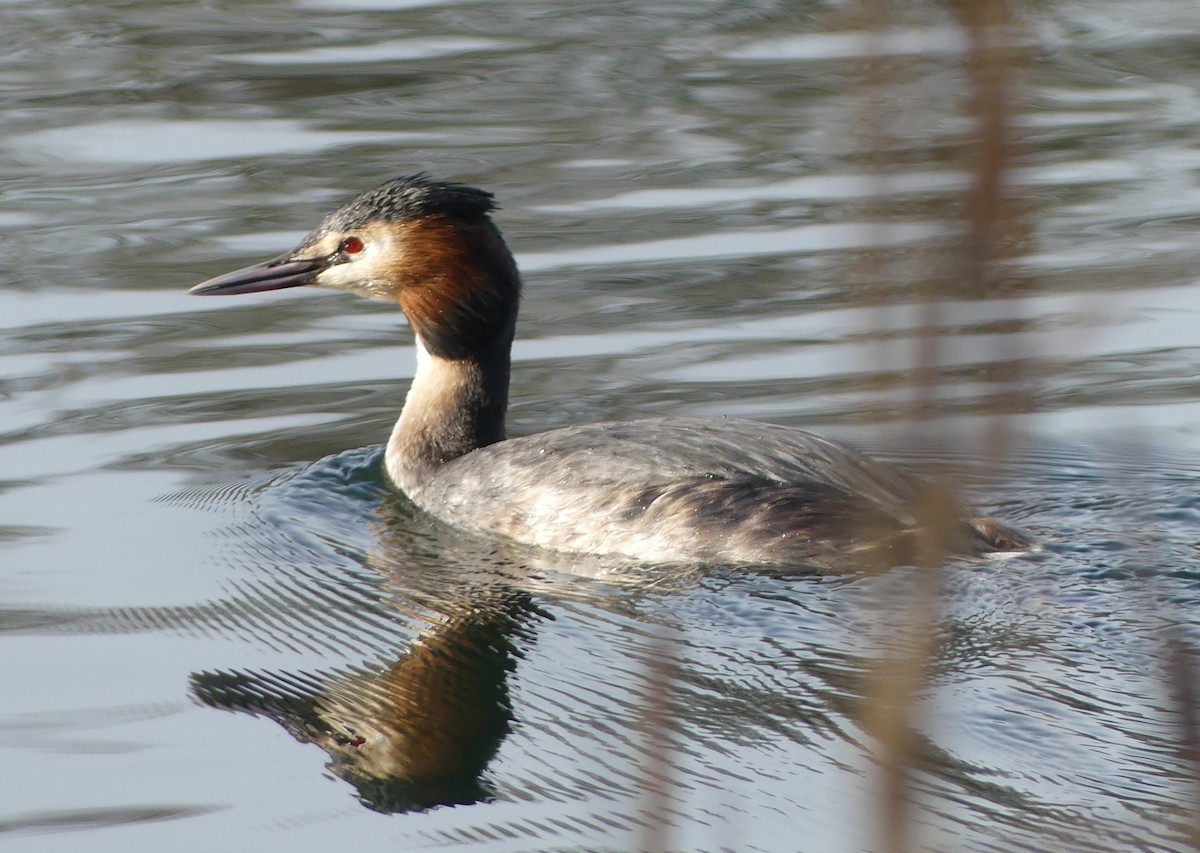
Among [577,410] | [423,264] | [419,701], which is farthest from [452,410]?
[419,701]

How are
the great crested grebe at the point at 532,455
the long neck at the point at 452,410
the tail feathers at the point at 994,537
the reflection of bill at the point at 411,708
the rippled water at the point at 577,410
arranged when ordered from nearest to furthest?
the rippled water at the point at 577,410 < the reflection of bill at the point at 411,708 < the tail feathers at the point at 994,537 < the great crested grebe at the point at 532,455 < the long neck at the point at 452,410

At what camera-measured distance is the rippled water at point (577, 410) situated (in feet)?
12.4

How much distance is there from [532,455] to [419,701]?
1.65 m

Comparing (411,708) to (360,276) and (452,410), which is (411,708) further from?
(360,276)

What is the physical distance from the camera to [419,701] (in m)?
4.76

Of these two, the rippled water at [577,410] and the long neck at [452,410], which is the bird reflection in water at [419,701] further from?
the long neck at [452,410]

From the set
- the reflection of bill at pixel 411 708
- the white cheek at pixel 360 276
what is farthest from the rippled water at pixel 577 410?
the white cheek at pixel 360 276

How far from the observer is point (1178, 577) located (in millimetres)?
5305

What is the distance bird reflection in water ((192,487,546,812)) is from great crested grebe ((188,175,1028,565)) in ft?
1.72

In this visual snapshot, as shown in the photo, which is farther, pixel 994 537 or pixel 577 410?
pixel 577 410

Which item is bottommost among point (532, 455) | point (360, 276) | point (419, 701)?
point (419, 701)

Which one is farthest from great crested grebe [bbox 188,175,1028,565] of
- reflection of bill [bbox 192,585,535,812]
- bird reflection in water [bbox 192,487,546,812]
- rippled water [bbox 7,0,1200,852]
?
reflection of bill [bbox 192,585,535,812]

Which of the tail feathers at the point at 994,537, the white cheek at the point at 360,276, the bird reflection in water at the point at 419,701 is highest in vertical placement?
the white cheek at the point at 360,276

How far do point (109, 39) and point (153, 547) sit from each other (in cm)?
720
